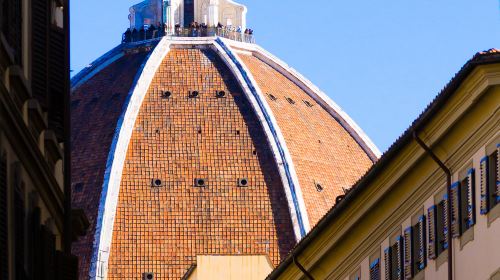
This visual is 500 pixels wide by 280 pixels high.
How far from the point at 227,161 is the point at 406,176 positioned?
67996mm

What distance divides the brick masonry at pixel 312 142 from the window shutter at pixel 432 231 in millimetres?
66314

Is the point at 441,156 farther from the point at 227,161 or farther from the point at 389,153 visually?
the point at 227,161

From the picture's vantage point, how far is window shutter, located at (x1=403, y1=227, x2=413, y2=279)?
2297 cm

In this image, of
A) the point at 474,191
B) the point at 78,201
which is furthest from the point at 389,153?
the point at 78,201

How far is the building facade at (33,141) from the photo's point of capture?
1650cm

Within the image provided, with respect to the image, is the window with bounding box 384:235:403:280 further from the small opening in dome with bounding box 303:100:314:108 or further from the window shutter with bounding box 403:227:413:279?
the small opening in dome with bounding box 303:100:314:108

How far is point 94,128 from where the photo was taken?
91.4 metres

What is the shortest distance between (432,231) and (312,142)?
70.5 m

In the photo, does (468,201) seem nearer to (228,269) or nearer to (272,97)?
(228,269)

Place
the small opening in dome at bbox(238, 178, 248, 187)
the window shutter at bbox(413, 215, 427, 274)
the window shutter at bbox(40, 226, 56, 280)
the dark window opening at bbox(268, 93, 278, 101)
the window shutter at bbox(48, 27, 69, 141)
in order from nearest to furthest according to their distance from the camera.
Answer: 1. the window shutter at bbox(40, 226, 56, 280)
2. the window shutter at bbox(48, 27, 69, 141)
3. the window shutter at bbox(413, 215, 427, 274)
4. the small opening in dome at bbox(238, 178, 248, 187)
5. the dark window opening at bbox(268, 93, 278, 101)

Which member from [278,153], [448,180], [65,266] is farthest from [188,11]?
[65,266]

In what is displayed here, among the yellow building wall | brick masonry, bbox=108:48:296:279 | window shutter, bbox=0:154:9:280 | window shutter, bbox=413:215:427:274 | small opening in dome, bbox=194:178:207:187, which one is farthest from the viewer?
small opening in dome, bbox=194:178:207:187

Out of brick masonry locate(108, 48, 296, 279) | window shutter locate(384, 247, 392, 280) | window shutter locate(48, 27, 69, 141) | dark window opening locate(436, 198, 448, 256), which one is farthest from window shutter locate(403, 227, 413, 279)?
brick masonry locate(108, 48, 296, 279)

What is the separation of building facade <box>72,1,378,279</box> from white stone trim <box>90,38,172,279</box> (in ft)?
0.13
